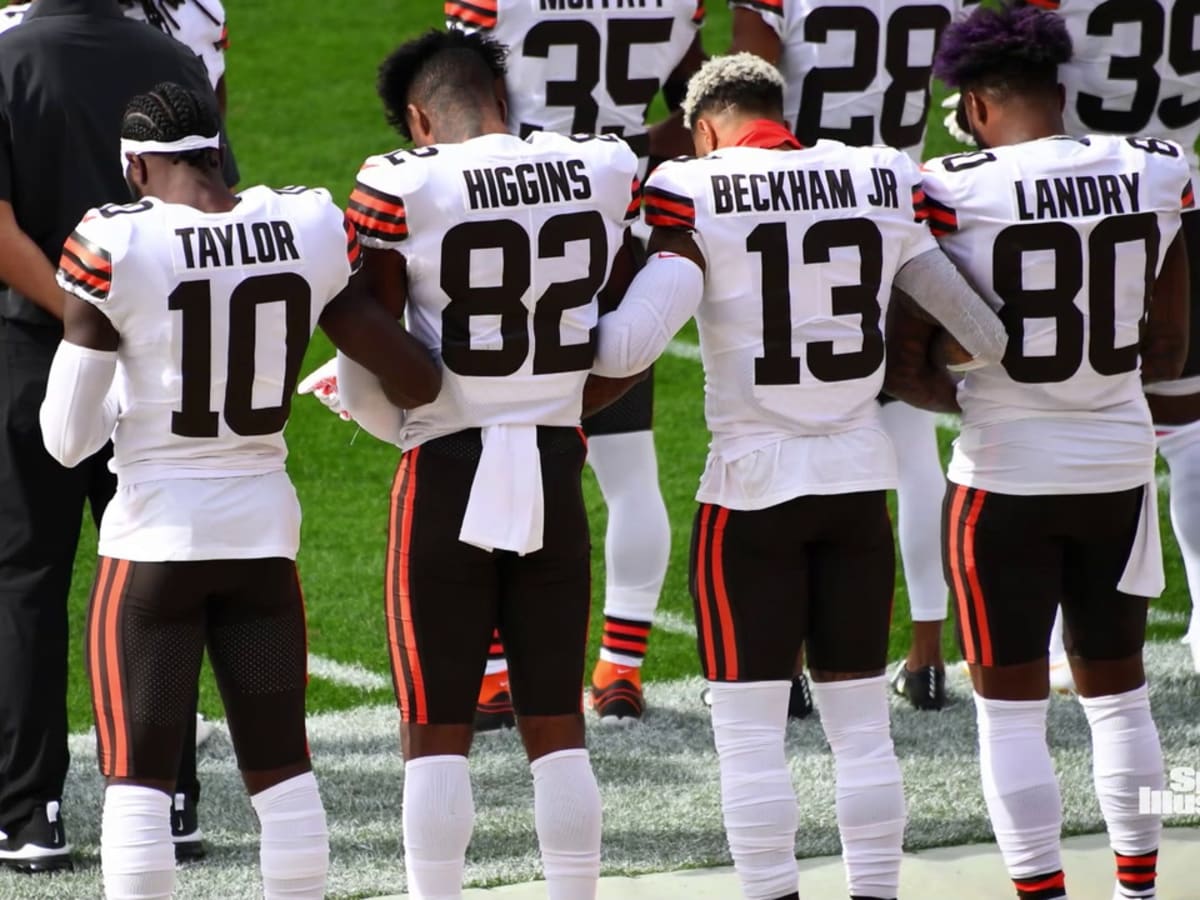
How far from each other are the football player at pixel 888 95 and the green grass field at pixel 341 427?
804mm

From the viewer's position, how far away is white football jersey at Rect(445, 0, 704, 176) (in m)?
5.56

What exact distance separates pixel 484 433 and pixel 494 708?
1.90 metres

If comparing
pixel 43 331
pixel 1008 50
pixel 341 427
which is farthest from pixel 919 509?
pixel 341 427

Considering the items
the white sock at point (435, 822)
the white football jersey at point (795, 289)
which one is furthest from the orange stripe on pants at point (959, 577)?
the white sock at point (435, 822)

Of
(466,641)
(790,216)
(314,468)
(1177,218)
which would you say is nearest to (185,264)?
(466,641)

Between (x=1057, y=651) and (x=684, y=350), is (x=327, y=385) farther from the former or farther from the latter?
(x=684, y=350)

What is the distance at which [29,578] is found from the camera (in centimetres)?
470

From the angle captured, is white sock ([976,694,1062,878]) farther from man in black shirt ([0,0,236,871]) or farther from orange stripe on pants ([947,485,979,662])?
man in black shirt ([0,0,236,871])

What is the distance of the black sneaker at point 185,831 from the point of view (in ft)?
15.5

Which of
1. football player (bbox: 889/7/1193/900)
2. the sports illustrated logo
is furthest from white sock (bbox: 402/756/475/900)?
the sports illustrated logo

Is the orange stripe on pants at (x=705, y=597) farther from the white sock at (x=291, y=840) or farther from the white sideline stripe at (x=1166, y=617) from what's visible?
the white sideline stripe at (x=1166, y=617)

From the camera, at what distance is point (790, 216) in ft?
13.1

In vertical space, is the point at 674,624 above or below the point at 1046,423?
below

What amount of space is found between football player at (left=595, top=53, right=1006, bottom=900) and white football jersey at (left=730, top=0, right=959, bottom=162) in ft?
5.50
